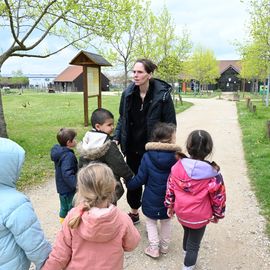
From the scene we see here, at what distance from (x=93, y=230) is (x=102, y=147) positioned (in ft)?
3.73

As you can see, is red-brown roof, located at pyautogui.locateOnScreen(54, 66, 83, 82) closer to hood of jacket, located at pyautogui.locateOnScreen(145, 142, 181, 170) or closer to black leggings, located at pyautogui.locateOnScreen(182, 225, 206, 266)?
hood of jacket, located at pyautogui.locateOnScreen(145, 142, 181, 170)

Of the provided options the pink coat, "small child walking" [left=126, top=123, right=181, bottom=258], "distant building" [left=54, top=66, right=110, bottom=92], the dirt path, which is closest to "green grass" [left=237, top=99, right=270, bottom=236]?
the dirt path

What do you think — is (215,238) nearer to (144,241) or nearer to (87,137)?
(144,241)

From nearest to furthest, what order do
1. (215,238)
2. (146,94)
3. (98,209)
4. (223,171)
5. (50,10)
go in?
(98,209) → (146,94) → (215,238) → (223,171) → (50,10)

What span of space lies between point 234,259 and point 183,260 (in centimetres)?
55

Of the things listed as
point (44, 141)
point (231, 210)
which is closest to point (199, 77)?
point (44, 141)

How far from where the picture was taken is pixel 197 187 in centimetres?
296

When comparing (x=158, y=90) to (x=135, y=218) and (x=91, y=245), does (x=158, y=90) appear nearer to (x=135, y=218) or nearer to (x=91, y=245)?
(x=135, y=218)

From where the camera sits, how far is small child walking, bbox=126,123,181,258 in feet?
10.9

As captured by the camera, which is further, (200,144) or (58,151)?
(58,151)

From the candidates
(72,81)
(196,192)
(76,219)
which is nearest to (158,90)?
(196,192)

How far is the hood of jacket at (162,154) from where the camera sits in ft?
10.8

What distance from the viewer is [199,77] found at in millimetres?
50969

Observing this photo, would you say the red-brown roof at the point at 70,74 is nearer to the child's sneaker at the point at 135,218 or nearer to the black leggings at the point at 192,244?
the child's sneaker at the point at 135,218
